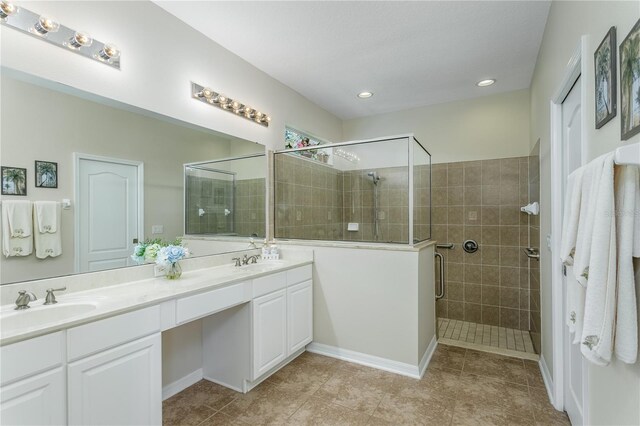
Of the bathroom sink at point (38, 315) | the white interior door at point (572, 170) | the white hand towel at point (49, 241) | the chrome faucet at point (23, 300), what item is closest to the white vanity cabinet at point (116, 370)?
the bathroom sink at point (38, 315)

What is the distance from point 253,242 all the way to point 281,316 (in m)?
0.82

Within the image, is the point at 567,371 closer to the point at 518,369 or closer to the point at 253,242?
the point at 518,369

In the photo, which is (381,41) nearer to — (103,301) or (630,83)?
(630,83)

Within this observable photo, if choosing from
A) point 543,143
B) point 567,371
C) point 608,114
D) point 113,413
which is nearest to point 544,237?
point 543,143

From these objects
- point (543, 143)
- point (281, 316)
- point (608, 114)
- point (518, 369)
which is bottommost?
point (518, 369)

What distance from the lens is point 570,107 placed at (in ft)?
6.26

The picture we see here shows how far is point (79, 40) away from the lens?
175 centimetres

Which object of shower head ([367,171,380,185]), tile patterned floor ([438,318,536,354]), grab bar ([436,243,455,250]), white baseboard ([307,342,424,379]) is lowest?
tile patterned floor ([438,318,536,354])

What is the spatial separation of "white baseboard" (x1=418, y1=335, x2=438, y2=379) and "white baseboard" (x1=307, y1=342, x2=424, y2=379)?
0.07 meters

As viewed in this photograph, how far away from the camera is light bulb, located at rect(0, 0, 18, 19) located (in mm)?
1492

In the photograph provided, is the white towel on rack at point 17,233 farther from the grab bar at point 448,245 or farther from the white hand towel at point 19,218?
the grab bar at point 448,245

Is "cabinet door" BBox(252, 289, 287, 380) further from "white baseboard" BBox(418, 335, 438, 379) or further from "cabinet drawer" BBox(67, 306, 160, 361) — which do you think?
"white baseboard" BBox(418, 335, 438, 379)

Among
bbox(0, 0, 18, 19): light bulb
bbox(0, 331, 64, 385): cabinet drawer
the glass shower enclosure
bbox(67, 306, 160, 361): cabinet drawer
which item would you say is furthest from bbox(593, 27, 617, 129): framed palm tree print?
bbox(0, 0, 18, 19): light bulb

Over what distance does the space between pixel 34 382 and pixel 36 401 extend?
8cm
